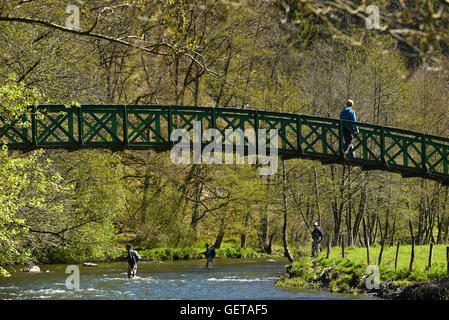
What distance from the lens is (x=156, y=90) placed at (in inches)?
1615

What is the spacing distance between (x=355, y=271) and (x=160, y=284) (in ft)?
22.6

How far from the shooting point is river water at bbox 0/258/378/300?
24219mm

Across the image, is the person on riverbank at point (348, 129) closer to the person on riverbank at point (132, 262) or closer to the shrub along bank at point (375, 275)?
the shrub along bank at point (375, 275)

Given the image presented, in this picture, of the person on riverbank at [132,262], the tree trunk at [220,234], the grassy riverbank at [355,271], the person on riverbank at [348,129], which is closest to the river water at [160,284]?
the person on riverbank at [132,262]

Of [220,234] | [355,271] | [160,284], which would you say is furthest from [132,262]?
[220,234]

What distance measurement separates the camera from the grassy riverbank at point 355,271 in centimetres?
2341

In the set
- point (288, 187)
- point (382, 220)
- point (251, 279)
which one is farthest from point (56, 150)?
point (382, 220)

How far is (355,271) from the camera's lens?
25.8 m

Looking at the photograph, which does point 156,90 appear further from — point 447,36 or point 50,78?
point 447,36

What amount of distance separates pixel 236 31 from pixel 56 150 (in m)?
15.2

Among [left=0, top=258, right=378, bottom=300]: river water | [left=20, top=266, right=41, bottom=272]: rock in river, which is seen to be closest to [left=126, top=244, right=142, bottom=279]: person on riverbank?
[left=0, top=258, right=378, bottom=300]: river water

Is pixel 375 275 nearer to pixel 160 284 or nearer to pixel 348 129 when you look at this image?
pixel 348 129

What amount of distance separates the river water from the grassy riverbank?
87 centimetres

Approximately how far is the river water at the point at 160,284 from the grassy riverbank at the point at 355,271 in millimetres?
865
